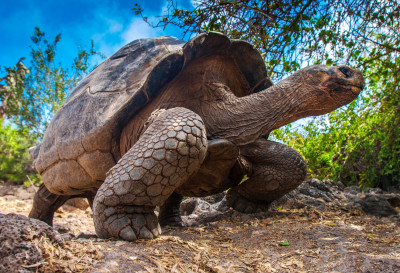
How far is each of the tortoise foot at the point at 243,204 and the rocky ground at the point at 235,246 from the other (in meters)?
0.16

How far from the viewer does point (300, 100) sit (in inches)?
117

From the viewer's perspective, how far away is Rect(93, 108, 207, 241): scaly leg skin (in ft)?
7.11

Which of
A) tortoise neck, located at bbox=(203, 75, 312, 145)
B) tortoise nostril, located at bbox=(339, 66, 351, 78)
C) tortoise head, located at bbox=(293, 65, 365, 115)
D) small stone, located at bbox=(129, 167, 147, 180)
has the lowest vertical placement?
small stone, located at bbox=(129, 167, 147, 180)

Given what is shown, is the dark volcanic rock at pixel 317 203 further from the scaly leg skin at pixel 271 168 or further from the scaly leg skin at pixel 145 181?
the scaly leg skin at pixel 145 181

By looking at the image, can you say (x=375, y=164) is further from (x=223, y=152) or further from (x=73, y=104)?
(x=73, y=104)

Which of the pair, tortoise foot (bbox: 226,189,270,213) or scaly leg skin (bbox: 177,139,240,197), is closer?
scaly leg skin (bbox: 177,139,240,197)

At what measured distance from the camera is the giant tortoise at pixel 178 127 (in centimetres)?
224

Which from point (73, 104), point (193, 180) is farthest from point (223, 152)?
point (73, 104)

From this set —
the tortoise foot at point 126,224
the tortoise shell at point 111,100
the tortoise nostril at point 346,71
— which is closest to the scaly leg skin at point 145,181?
the tortoise foot at point 126,224

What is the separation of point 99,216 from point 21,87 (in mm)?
12529

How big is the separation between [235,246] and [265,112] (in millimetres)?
1302

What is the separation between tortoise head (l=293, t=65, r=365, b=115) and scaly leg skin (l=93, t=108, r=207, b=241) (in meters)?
1.24

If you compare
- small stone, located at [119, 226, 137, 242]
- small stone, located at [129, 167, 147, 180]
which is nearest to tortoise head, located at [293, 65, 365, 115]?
small stone, located at [129, 167, 147, 180]

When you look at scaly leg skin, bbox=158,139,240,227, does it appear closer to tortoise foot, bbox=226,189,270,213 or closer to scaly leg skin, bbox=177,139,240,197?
scaly leg skin, bbox=177,139,240,197
